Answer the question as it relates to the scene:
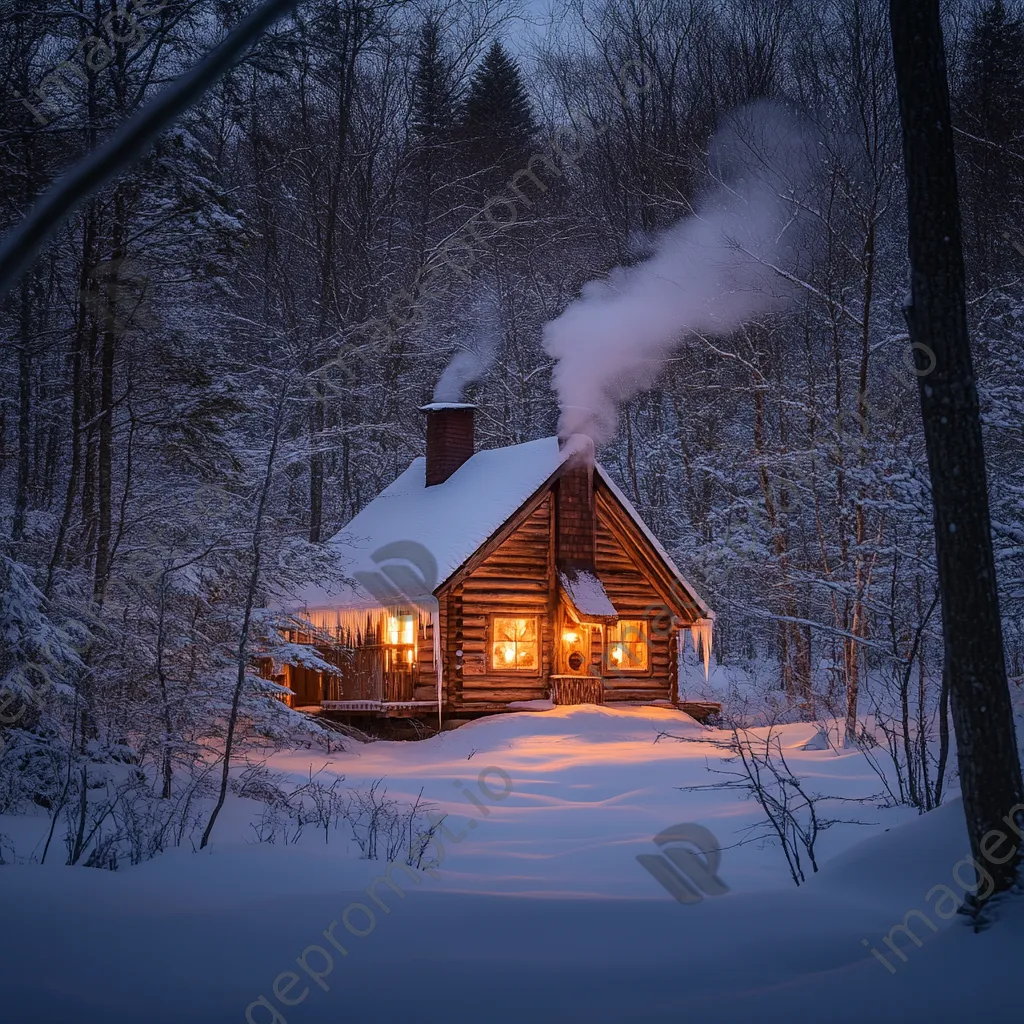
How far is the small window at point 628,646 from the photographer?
23734 millimetres

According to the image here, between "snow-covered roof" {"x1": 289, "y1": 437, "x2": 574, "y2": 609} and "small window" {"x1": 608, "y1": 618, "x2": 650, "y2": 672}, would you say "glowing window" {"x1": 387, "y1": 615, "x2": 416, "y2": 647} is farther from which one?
"small window" {"x1": 608, "y1": 618, "x2": 650, "y2": 672}

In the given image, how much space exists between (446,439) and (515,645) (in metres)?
6.40

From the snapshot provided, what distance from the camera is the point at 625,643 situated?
24.0 metres

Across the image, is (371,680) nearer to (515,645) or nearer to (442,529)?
(515,645)

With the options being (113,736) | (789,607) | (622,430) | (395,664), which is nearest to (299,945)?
(113,736)

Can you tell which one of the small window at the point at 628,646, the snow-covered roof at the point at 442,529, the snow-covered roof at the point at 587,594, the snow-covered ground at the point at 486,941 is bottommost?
the snow-covered ground at the point at 486,941

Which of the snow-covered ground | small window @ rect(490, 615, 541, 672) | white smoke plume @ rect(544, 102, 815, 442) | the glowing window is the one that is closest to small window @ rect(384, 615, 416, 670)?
the glowing window

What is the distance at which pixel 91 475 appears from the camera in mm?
15023

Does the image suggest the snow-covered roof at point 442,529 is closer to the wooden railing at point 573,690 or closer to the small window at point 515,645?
the small window at point 515,645

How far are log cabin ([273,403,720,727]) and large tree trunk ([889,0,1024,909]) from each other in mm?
15622

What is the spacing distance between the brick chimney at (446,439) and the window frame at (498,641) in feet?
16.3

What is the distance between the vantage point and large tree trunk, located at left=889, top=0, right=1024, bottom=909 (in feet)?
17.3

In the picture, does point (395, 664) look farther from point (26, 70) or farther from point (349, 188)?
point (349, 188)

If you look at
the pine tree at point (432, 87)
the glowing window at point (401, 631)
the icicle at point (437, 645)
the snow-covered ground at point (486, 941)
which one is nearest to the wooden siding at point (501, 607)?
the icicle at point (437, 645)
